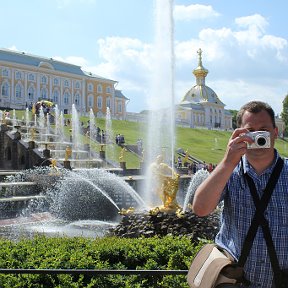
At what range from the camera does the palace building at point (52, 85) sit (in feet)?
223

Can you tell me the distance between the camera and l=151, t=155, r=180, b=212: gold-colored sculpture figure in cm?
1008

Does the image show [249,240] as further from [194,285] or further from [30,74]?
[30,74]

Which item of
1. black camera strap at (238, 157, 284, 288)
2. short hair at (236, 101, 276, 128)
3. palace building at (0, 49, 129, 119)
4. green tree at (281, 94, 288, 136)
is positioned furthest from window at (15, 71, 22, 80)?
black camera strap at (238, 157, 284, 288)

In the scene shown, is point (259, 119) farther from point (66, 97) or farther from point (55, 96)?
point (66, 97)

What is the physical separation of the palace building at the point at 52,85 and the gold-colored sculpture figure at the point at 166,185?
5503 cm

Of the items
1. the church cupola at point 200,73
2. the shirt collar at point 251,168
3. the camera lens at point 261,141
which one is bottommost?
the shirt collar at point 251,168

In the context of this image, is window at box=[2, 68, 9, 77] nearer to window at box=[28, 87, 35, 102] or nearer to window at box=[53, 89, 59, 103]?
window at box=[28, 87, 35, 102]

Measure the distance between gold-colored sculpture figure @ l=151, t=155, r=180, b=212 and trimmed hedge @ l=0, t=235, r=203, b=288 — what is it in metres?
4.03

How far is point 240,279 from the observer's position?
7.73 feet

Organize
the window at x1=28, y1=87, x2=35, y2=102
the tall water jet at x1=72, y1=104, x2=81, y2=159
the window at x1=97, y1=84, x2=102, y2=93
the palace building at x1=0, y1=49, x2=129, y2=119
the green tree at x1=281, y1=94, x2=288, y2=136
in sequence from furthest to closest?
the window at x1=97, y1=84, x2=102, y2=93 → the green tree at x1=281, y1=94, x2=288, y2=136 → the window at x1=28, y1=87, x2=35, y2=102 → the palace building at x1=0, y1=49, x2=129, y2=119 → the tall water jet at x1=72, y1=104, x2=81, y2=159

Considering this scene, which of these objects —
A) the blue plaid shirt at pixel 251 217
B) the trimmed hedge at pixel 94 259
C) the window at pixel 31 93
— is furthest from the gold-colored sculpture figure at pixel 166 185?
the window at pixel 31 93

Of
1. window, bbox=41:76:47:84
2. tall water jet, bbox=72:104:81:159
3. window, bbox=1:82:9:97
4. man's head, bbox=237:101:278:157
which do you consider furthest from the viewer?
window, bbox=41:76:47:84

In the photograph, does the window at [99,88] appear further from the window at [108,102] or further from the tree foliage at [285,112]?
the tree foliage at [285,112]

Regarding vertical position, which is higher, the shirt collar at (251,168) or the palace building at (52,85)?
the palace building at (52,85)
